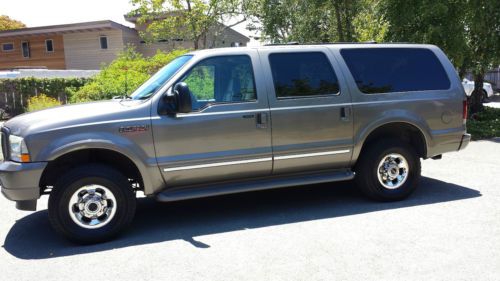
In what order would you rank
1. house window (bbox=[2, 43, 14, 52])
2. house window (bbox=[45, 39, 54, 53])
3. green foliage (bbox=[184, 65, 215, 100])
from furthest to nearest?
house window (bbox=[2, 43, 14, 52]), house window (bbox=[45, 39, 54, 53]), green foliage (bbox=[184, 65, 215, 100])

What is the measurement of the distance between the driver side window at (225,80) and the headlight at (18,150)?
184 centimetres

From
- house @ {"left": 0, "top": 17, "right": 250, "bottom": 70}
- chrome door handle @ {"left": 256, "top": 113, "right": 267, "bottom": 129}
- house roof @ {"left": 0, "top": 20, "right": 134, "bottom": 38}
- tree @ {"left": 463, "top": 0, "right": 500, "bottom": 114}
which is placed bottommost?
chrome door handle @ {"left": 256, "top": 113, "right": 267, "bottom": 129}

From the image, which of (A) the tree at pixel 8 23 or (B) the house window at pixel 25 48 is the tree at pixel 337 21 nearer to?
(B) the house window at pixel 25 48

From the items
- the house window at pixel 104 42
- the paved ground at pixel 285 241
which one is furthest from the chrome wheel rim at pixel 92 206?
the house window at pixel 104 42

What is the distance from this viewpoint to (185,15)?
93.2ft

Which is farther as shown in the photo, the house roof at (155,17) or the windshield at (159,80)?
the house roof at (155,17)

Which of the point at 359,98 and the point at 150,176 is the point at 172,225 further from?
the point at 359,98

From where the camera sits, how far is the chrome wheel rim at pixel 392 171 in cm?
601

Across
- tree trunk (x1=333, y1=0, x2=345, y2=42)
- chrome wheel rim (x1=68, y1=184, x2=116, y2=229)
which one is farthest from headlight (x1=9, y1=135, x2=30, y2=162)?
tree trunk (x1=333, y1=0, x2=345, y2=42)

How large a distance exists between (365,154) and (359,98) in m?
0.74

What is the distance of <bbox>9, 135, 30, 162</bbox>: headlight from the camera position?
4.61 m

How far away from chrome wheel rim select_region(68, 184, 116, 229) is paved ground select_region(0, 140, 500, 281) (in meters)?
0.26

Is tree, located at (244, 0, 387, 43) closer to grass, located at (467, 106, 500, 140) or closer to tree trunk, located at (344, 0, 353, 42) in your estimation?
tree trunk, located at (344, 0, 353, 42)

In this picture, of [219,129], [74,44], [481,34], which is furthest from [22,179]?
[74,44]
